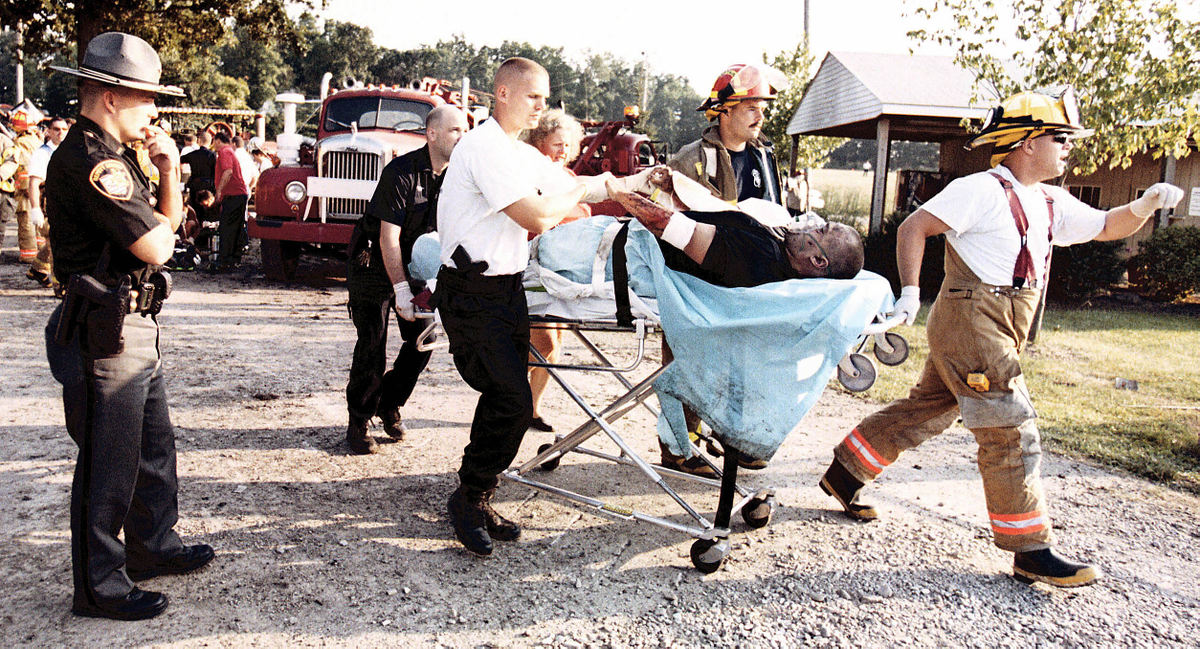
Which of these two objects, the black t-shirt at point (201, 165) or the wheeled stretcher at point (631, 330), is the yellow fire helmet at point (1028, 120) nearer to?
the wheeled stretcher at point (631, 330)

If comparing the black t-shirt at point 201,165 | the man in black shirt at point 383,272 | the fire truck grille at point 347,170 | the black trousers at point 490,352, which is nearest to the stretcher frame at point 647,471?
the black trousers at point 490,352

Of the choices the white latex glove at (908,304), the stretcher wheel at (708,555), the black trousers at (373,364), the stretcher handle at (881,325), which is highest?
the white latex glove at (908,304)

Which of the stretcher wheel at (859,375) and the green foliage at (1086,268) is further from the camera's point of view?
the green foliage at (1086,268)

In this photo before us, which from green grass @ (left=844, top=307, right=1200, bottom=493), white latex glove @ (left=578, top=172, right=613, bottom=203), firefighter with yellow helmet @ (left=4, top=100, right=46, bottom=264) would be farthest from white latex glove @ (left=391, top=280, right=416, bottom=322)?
firefighter with yellow helmet @ (left=4, top=100, right=46, bottom=264)

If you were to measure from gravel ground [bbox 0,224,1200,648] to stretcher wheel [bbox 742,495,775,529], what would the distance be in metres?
0.05

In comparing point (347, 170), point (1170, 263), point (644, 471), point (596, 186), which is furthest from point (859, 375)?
point (1170, 263)

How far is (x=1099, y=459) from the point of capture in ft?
17.6

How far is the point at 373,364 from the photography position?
4.82 meters

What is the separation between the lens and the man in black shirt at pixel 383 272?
15.4ft

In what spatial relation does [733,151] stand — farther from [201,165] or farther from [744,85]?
[201,165]

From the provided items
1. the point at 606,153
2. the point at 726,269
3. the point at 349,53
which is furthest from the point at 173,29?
the point at 349,53

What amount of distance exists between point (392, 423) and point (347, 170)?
6371mm

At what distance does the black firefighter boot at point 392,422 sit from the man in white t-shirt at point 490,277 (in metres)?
1.56

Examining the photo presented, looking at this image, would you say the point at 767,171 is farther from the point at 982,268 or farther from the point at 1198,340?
the point at 1198,340
